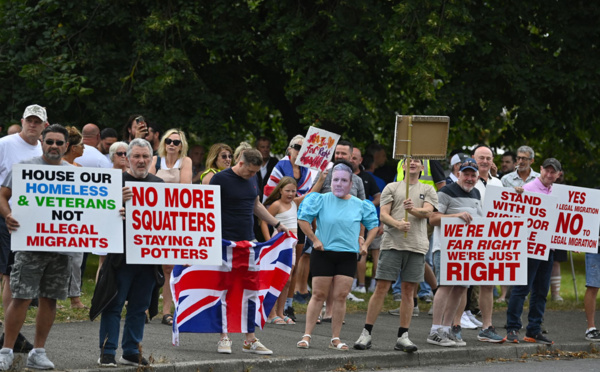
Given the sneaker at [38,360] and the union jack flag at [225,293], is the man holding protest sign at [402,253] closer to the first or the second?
the union jack flag at [225,293]

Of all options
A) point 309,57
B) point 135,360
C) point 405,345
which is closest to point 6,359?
point 135,360

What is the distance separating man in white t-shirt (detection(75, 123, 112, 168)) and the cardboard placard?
3.30 metres

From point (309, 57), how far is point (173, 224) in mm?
8222

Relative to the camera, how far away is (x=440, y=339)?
1142 cm

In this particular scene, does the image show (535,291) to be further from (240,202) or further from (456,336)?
(240,202)

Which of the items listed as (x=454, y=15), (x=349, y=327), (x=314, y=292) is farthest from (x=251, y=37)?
(x=314, y=292)

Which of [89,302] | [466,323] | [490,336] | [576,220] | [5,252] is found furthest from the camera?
[466,323]

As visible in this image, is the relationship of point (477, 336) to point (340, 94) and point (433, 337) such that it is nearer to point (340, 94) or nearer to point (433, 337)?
point (433, 337)

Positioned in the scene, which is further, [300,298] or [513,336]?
[300,298]

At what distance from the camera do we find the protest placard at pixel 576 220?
12.4 m

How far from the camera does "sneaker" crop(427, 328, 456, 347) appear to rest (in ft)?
37.4

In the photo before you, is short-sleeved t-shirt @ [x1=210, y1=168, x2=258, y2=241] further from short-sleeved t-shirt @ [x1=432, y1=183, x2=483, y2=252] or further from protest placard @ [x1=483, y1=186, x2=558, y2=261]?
protest placard @ [x1=483, y1=186, x2=558, y2=261]

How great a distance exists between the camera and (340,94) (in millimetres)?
16547

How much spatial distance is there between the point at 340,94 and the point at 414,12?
1712 mm
